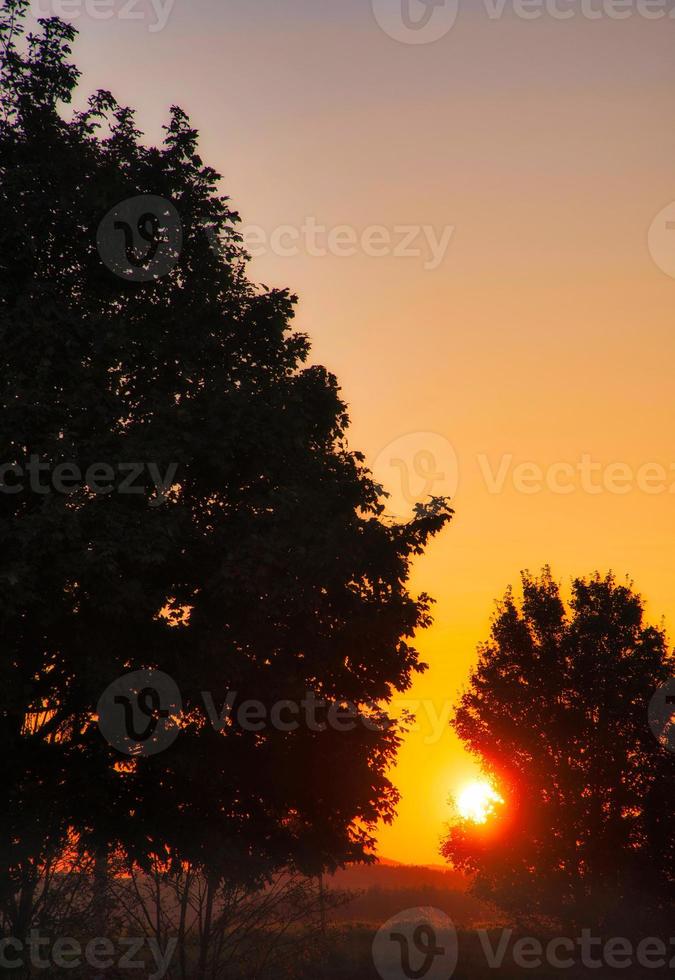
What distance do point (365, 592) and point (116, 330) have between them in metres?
7.03

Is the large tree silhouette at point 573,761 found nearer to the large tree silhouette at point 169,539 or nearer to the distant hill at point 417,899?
the distant hill at point 417,899

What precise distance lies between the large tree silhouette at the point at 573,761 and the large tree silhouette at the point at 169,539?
19.5m

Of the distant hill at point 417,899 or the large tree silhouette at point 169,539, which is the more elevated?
the large tree silhouette at point 169,539

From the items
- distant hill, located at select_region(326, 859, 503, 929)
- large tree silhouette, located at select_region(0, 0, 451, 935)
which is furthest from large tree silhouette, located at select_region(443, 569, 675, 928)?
large tree silhouette, located at select_region(0, 0, 451, 935)

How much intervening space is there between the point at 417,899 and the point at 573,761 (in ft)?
75.7

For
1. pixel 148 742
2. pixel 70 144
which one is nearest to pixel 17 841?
pixel 148 742

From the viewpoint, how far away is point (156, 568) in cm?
1719

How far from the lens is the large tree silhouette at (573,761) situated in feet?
113

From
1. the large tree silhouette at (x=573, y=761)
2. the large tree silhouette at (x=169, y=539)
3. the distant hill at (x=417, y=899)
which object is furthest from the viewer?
the distant hill at (x=417, y=899)

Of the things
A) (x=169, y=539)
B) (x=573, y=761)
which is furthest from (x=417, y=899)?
(x=169, y=539)

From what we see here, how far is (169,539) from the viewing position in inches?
628

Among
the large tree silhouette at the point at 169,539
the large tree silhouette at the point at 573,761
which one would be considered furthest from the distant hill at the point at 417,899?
the large tree silhouette at the point at 169,539

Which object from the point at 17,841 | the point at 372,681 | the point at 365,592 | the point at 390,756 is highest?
the point at 365,592

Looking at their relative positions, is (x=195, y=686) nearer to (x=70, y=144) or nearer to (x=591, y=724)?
(x=70, y=144)
